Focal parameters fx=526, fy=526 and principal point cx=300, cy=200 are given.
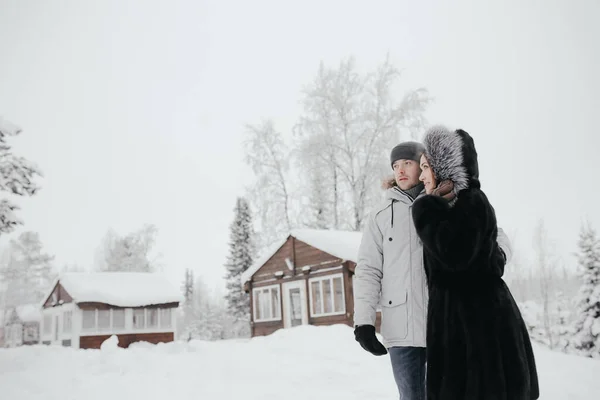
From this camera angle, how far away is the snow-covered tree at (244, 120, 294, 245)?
29484 millimetres

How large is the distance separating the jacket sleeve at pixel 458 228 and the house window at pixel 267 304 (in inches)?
740

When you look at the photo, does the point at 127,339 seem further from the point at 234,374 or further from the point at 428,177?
the point at 428,177

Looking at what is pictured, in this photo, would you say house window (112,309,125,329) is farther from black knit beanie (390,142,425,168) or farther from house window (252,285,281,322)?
black knit beanie (390,142,425,168)

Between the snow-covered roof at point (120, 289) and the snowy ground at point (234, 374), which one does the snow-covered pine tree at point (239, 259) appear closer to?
the snow-covered roof at point (120, 289)

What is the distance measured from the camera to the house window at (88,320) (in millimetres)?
26766

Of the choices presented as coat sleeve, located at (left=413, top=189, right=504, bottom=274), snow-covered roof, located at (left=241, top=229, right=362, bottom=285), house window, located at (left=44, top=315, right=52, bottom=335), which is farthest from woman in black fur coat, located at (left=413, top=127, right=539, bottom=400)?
house window, located at (left=44, top=315, right=52, bottom=335)

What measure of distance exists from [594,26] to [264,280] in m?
62.3

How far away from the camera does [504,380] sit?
2.61m

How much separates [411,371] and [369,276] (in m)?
0.59

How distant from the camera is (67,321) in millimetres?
28484

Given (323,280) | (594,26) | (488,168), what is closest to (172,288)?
(323,280)

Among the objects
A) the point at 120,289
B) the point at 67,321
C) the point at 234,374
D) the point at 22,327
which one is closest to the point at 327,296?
the point at 234,374

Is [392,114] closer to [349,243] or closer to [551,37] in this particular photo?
[349,243]

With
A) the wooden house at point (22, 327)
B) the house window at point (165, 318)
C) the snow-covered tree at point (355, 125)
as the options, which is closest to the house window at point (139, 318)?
the house window at point (165, 318)
